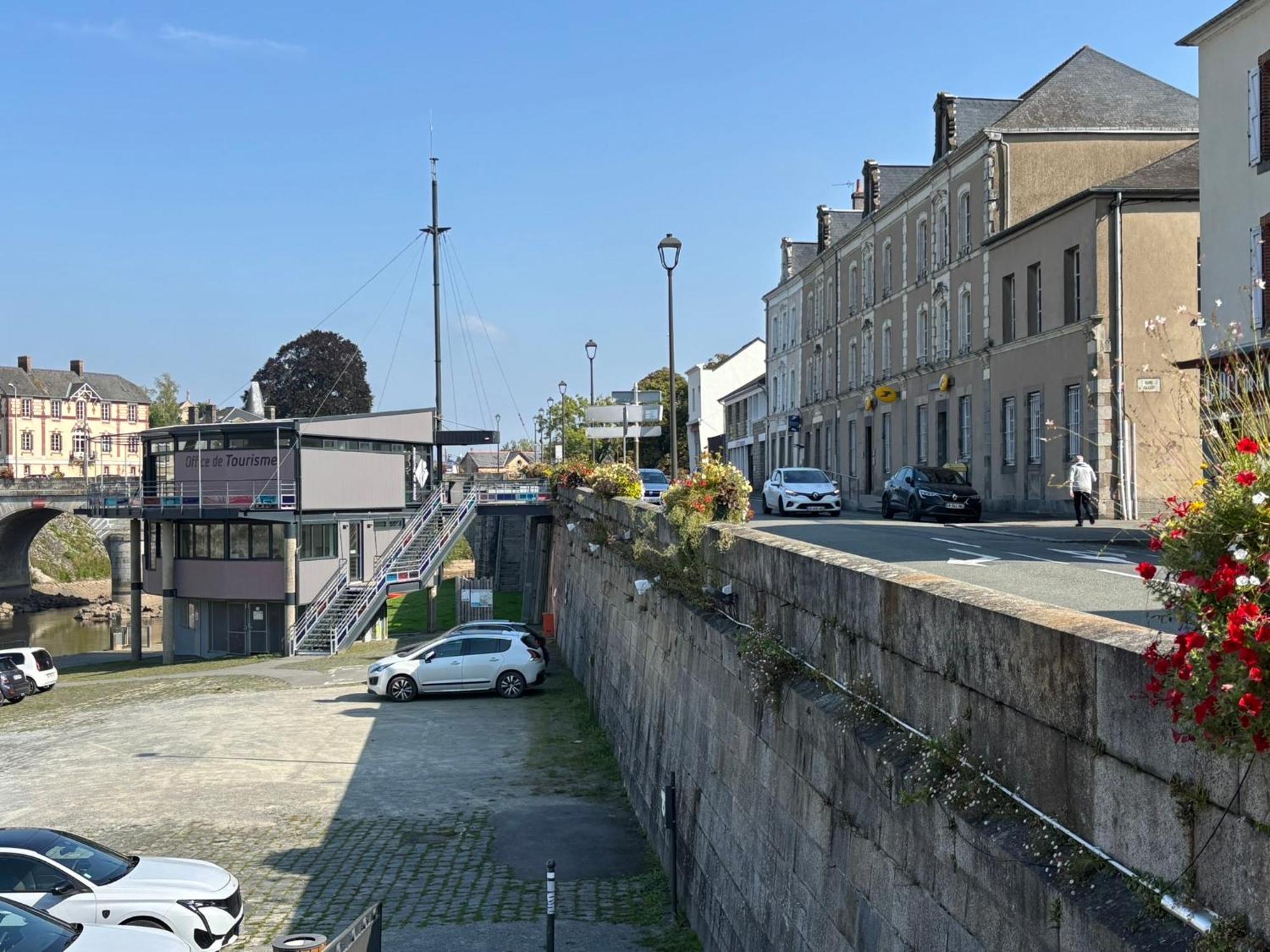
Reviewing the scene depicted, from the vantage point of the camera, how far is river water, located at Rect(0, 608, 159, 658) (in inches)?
2298

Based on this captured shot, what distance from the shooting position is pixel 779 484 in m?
36.7

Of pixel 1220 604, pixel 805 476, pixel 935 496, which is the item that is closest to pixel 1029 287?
pixel 935 496

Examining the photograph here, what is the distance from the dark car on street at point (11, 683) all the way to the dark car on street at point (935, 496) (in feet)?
79.0

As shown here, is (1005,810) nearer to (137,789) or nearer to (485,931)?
(485,931)

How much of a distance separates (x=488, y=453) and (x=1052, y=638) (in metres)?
100.0

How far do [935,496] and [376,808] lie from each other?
17752 mm

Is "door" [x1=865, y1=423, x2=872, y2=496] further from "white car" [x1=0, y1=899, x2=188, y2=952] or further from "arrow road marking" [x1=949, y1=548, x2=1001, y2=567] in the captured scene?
"white car" [x1=0, y1=899, x2=188, y2=952]

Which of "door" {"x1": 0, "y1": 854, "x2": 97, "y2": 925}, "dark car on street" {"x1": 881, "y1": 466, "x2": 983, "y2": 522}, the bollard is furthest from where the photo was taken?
"dark car on street" {"x1": 881, "y1": 466, "x2": 983, "y2": 522}

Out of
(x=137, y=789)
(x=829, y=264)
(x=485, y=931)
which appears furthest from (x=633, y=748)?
(x=829, y=264)

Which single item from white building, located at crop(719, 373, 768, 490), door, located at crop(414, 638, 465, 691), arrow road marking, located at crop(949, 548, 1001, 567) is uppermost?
white building, located at crop(719, 373, 768, 490)

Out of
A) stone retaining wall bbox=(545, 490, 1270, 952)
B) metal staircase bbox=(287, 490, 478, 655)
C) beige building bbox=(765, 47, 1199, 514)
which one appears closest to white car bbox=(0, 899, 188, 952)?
stone retaining wall bbox=(545, 490, 1270, 952)

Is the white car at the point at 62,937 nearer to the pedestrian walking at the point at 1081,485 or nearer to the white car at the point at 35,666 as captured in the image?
the pedestrian walking at the point at 1081,485

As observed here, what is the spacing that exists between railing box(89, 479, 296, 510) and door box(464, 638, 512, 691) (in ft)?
45.6

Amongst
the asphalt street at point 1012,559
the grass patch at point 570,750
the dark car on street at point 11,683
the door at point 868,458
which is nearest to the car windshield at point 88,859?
the grass patch at point 570,750
